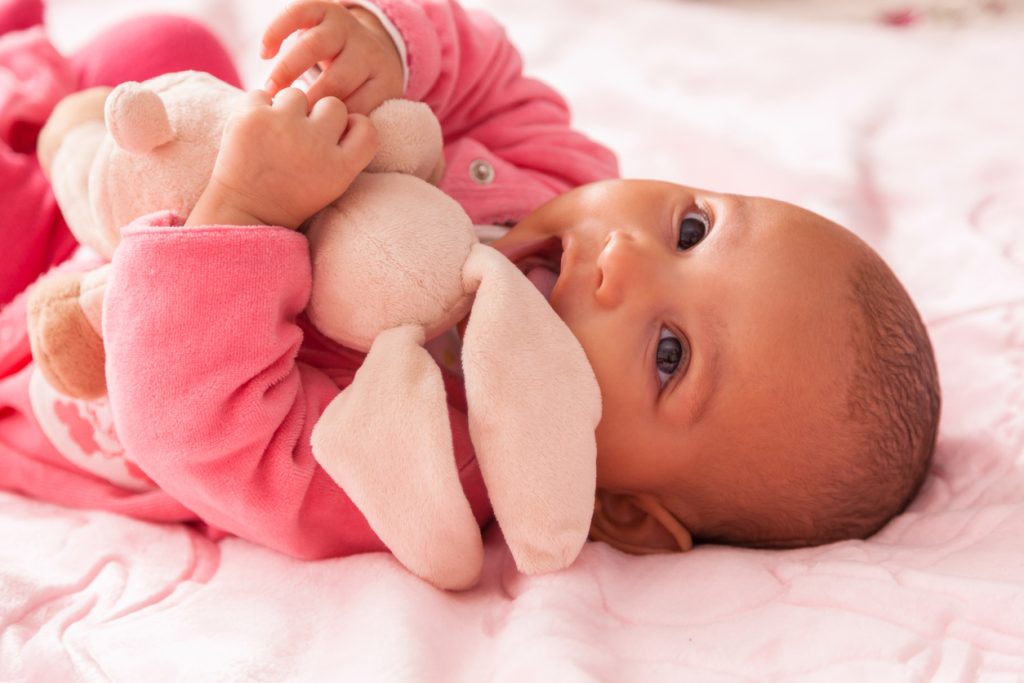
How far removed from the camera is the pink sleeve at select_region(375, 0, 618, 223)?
114cm

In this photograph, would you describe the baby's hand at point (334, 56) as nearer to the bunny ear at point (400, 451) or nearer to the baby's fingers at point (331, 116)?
the baby's fingers at point (331, 116)

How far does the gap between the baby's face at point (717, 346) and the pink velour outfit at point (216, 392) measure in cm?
15

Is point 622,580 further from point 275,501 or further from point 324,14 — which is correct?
point 324,14

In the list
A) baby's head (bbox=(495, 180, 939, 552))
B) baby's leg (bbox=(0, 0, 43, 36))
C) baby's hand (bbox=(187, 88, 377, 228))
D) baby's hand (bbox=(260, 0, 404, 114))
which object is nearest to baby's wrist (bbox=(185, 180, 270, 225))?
baby's hand (bbox=(187, 88, 377, 228))

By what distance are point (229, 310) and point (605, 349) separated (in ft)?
1.05

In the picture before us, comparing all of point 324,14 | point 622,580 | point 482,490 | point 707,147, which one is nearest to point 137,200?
point 324,14

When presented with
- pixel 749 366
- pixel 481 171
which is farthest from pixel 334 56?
pixel 749 366

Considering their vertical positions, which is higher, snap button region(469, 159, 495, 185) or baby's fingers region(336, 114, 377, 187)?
baby's fingers region(336, 114, 377, 187)

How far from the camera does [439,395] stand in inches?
32.1

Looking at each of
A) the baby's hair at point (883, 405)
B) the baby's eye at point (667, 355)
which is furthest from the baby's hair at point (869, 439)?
the baby's eye at point (667, 355)

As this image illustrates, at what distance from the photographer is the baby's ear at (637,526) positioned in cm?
101

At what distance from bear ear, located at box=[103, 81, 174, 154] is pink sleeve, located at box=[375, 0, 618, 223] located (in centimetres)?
34

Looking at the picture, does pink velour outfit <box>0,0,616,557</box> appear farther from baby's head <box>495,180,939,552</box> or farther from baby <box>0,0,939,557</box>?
baby's head <box>495,180,939,552</box>

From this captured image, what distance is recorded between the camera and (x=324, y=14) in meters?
0.99
